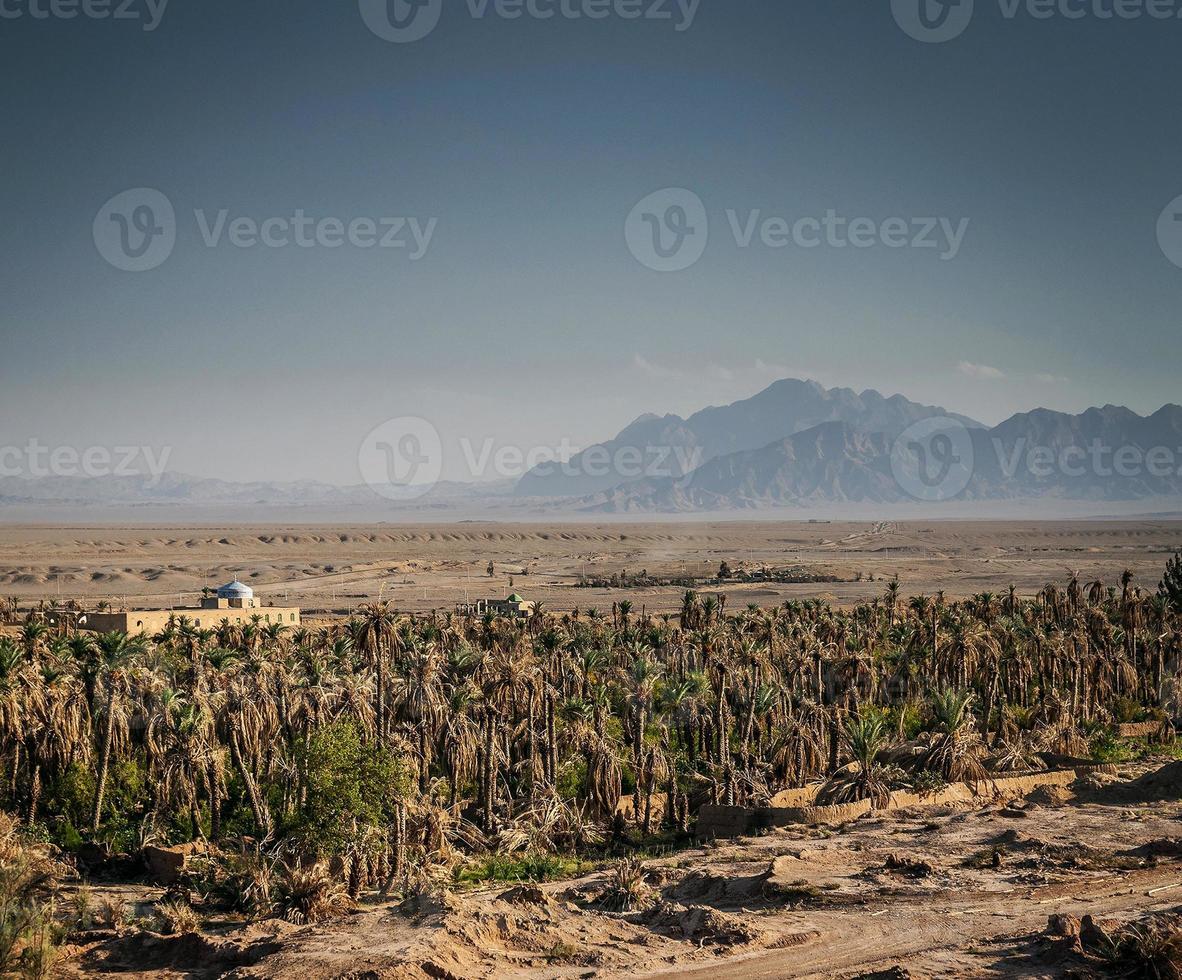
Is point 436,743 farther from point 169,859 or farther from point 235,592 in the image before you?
point 235,592

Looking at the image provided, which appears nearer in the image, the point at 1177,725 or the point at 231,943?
the point at 231,943

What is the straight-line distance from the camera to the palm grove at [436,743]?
3625 cm

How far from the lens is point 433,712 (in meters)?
45.0

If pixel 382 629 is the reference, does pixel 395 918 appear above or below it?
below

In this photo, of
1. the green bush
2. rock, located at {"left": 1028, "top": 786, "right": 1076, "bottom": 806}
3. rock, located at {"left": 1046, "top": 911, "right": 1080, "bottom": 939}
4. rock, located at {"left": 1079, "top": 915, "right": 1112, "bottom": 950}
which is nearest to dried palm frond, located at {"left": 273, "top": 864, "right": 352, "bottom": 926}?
the green bush

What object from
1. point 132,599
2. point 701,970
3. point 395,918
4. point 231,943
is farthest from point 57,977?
point 132,599

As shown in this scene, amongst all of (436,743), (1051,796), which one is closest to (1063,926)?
(1051,796)

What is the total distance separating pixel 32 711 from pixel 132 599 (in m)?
94.5

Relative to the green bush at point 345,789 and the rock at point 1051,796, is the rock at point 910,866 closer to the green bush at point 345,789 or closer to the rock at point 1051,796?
the rock at point 1051,796

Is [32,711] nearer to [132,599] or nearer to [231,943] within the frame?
[231,943]

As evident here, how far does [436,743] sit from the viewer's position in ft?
152

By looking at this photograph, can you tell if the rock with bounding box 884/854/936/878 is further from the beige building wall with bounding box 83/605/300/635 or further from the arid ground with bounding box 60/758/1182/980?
the beige building wall with bounding box 83/605/300/635

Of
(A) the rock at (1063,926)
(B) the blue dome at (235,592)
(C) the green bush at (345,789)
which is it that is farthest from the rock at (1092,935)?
(B) the blue dome at (235,592)

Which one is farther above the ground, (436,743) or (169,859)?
(436,743)
